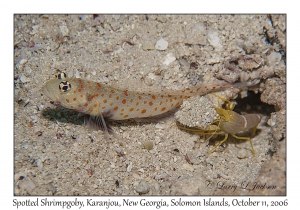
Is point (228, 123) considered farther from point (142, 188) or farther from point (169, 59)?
point (142, 188)

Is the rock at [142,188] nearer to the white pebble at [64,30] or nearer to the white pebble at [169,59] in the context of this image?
the white pebble at [169,59]

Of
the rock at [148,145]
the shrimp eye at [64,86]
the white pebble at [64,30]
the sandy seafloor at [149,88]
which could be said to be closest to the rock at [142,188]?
the sandy seafloor at [149,88]

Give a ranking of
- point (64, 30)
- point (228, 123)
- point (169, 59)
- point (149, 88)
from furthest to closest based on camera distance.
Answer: point (64, 30) → point (228, 123) → point (169, 59) → point (149, 88)

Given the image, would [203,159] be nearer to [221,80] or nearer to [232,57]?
[221,80]

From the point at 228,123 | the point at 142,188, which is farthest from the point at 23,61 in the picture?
the point at 228,123

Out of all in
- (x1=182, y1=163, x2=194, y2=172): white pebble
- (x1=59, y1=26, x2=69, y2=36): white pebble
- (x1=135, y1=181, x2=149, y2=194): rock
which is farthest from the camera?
(x1=59, y1=26, x2=69, y2=36): white pebble

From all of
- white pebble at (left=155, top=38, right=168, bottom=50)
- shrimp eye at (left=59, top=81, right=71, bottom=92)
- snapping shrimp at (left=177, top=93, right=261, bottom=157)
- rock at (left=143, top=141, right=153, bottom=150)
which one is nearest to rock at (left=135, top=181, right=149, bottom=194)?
rock at (left=143, top=141, right=153, bottom=150)

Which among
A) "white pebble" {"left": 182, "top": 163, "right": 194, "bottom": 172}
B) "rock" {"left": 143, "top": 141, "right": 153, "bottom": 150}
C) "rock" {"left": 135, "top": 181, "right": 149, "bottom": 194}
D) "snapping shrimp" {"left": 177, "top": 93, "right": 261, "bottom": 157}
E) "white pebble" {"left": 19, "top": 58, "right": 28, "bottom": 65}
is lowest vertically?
"rock" {"left": 135, "top": 181, "right": 149, "bottom": 194}

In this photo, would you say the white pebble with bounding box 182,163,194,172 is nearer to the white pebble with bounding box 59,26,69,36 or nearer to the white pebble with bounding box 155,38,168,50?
the white pebble with bounding box 155,38,168,50
